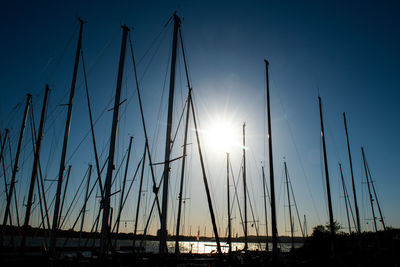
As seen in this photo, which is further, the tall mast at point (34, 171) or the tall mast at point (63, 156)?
the tall mast at point (34, 171)

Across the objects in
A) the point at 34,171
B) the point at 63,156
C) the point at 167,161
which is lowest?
the point at 167,161

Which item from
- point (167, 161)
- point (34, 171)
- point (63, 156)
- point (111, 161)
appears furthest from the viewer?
point (34, 171)

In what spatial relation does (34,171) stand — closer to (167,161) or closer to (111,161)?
(111,161)

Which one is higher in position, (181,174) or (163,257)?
(181,174)

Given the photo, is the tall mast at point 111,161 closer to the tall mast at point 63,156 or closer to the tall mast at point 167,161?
the tall mast at point 167,161

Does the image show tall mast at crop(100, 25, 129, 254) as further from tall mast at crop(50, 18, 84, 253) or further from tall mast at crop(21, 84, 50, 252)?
tall mast at crop(21, 84, 50, 252)

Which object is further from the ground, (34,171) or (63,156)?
(63,156)

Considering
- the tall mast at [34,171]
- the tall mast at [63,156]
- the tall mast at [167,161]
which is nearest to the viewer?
the tall mast at [167,161]

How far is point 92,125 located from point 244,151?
83.9 ft

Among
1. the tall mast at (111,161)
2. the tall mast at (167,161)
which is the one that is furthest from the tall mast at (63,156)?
the tall mast at (167,161)

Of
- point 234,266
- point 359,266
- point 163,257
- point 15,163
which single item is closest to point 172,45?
point 163,257

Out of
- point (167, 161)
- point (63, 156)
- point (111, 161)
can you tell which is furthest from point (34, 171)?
point (167, 161)

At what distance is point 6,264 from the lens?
37.3 feet

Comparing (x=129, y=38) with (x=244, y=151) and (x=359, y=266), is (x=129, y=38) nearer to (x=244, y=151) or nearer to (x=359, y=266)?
(x=359, y=266)
